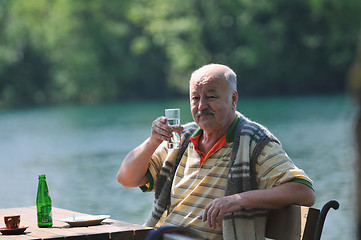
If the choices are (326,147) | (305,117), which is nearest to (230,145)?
(326,147)

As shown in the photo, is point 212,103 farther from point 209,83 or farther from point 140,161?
point 140,161

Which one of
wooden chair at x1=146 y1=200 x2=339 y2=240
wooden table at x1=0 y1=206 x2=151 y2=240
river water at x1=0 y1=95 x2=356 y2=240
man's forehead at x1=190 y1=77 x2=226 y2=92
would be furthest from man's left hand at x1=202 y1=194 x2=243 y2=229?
man's forehead at x1=190 y1=77 x2=226 y2=92

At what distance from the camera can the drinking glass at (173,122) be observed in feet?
11.3

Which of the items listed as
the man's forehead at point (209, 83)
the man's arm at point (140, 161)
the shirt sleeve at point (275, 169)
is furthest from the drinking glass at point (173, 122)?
the shirt sleeve at point (275, 169)

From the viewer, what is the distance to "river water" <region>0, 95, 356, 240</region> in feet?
38.5

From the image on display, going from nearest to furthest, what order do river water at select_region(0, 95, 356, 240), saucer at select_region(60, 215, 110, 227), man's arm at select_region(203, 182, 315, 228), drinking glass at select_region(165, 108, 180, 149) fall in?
man's arm at select_region(203, 182, 315, 228)
saucer at select_region(60, 215, 110, 227)
drinking glass at select_region(165, 108, 180, 149)
river water at select_region(0, 95, 356, 240)

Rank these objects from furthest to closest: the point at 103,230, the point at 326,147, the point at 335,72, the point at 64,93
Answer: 1. the point at 64,93
2. the point at 335,72
3. the point at 326,147
4. the point at 103,230

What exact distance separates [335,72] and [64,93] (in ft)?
65.0

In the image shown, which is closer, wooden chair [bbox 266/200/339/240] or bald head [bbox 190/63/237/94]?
wooden chair [bbox 266/200/339/240]

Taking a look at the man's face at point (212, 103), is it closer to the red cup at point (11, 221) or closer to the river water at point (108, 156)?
the river water at point (108, 156)

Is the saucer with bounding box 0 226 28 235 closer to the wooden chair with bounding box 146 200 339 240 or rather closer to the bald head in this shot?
the wooden chair with bounding box 146 200 339 240

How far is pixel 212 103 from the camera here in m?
3.52

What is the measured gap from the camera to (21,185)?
50.8ft

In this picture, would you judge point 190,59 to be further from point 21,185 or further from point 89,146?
point 21,185
